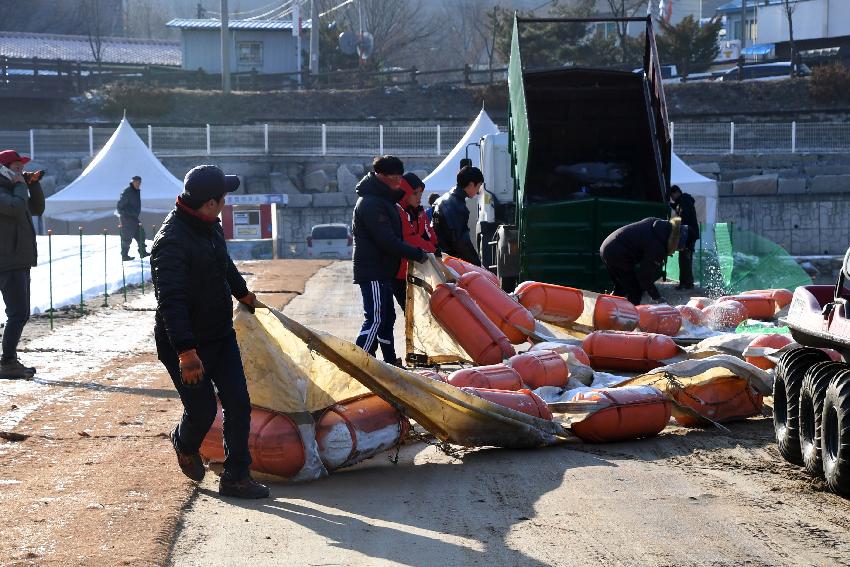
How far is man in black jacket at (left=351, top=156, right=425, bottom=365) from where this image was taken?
10422 mm

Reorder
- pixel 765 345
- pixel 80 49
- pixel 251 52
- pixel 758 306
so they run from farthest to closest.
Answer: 1. pixel 80 49
2. pixel 251 52
3. pixel 758 306
4. pixel 765 345

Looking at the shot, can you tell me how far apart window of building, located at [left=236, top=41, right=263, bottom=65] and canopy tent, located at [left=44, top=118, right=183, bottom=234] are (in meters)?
31.7

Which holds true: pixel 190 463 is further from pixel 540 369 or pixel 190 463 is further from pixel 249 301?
pixel 540 369

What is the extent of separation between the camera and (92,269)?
21.6 m

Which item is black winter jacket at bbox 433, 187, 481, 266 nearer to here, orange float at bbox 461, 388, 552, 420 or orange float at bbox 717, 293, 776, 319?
orange float at bbox 717, 293, 776, 319

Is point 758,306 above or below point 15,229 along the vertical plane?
below

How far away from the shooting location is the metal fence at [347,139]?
4375 cm

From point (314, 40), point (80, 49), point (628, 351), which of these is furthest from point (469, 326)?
point (80, 49)

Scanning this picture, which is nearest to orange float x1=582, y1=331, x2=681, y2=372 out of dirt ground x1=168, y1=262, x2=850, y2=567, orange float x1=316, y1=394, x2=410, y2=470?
dirt ground x1=168, y1=262, x2=850, y2=567

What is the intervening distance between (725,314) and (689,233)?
6412 millimetres

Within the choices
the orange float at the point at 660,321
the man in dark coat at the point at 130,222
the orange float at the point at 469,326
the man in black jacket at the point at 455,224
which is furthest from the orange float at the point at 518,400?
the man in dark coat at the point at 130,222

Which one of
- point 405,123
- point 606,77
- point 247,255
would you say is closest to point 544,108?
point 606,77

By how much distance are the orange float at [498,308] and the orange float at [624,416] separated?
3391 millimetres

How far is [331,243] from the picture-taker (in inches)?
1391
